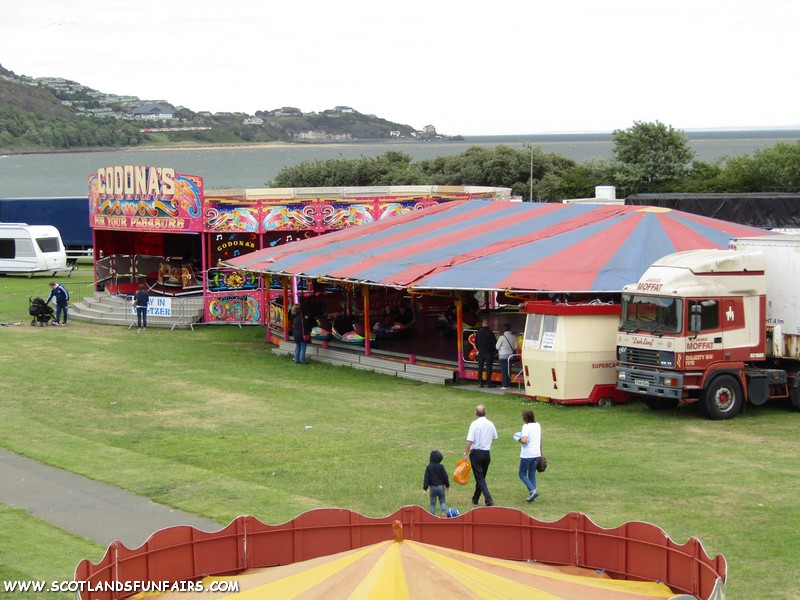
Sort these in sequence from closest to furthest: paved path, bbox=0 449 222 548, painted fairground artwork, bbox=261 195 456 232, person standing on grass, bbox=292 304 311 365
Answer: paved path, bbox=0 449 222 548 < person standing on grass, bbox=292 304 311 365 < painted fairground artwork, bbox=261 195 456 232

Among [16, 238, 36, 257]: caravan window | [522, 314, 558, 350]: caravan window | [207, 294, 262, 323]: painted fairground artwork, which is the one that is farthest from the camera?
[16, 238, 36, 257]: caravan window

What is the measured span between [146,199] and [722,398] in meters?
22.7

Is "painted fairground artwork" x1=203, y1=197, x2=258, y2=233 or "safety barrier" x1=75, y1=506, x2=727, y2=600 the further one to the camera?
"painted fairground artwork" x1=203, y1=197, x2=258, y2=233

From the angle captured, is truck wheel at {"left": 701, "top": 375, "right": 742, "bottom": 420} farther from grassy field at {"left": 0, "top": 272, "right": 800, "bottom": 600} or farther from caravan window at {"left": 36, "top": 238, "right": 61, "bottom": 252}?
caravan window at {"left": 36, "top": 238, "right": 61, "bottom": 252}

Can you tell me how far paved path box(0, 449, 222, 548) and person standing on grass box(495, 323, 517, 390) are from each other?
35.7 ft

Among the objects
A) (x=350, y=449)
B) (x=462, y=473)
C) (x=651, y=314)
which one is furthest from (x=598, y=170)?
(x=462, y=473)

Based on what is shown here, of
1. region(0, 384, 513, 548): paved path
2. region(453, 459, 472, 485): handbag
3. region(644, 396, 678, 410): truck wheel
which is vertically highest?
region(453, 459, 472, 485): handbag

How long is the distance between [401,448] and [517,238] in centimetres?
1083

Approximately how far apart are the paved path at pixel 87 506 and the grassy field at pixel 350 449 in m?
0.31

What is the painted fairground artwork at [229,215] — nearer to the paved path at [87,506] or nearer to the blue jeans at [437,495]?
the paved path at [87,506]

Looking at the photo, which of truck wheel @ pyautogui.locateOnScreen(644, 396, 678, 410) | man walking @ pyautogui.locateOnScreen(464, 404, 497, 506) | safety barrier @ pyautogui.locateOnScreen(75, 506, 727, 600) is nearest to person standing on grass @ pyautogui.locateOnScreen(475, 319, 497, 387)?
truck wheel @ pyautogui.locateOnScreen(644, 396, 678, 410)

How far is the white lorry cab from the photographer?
5225cm

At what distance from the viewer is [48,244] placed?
5300 centimetres

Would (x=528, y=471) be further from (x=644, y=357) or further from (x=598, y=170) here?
(x=598, y=170)
